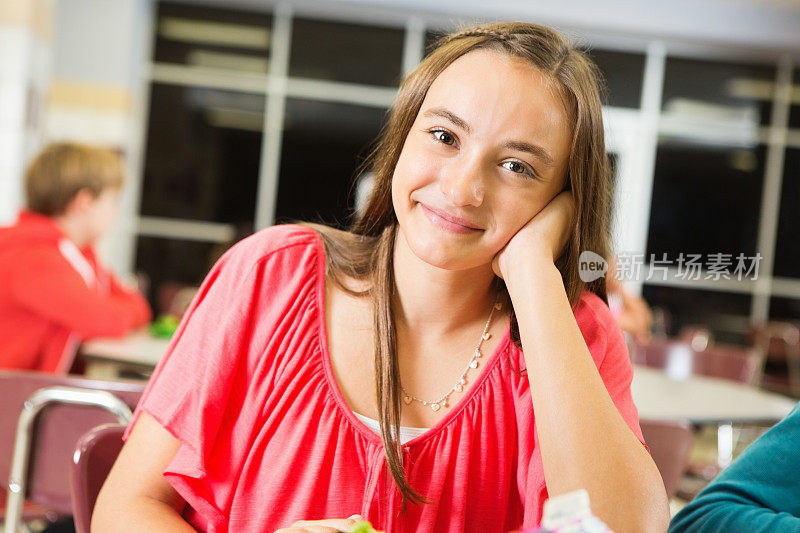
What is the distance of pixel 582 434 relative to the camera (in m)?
0.97

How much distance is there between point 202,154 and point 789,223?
16.9 feet

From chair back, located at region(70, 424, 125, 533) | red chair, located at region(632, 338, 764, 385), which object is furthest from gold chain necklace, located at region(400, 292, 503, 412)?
red chair, located at region(632, 338, 764, 385)

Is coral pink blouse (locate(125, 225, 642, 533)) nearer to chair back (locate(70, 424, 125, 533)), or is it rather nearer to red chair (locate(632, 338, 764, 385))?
chair back (locate(70, 424, 125, 533))

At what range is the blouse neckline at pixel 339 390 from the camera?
3.70ft

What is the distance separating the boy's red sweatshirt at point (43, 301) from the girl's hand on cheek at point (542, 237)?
1966 millimetres

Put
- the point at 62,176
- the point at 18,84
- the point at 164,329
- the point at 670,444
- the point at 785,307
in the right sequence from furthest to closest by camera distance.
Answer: the point at 785,307 < the point at 18,84 < the point at 164,329 < the point at 62,176 < the point at 670,444

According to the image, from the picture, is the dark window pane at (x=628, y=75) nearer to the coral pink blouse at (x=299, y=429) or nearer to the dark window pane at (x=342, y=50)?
the dark window pane at (x=342, y=50)

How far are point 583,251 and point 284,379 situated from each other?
45 cm

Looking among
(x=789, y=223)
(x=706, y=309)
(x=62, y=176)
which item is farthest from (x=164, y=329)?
(x=789, y=223)

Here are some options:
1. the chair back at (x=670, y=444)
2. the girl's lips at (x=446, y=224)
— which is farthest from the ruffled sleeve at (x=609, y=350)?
the chair back at (x=670, y=444)

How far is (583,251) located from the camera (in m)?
1.19

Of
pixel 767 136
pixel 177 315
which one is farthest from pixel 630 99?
pixel 177 315

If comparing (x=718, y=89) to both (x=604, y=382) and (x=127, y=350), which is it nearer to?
(x=127, y=350)

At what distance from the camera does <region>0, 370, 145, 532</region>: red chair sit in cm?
177
